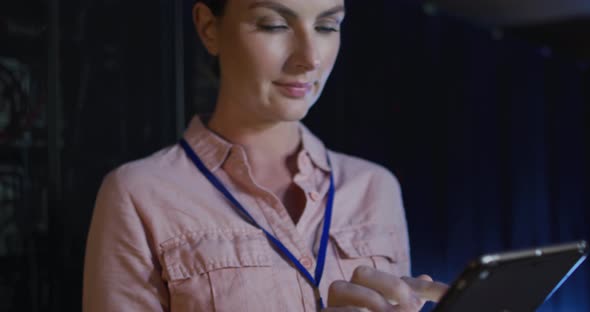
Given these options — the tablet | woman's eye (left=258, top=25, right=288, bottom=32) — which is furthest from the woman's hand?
woman's eye (left=258, top=25, right=288, bottom=32)

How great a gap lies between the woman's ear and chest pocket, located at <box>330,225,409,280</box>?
43 centimetres

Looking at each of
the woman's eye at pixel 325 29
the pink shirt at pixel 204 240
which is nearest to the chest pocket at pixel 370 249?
the pink shirt at pixel 204 240

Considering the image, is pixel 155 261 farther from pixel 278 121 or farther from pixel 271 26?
pixel 271 26

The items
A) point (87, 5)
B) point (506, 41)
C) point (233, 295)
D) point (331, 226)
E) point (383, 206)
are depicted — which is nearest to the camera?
point (233, 295)

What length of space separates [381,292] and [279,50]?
48 centimetres

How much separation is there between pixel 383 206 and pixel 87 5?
835mm

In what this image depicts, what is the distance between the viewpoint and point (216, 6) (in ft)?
4.37

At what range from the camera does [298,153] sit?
57.2 inches

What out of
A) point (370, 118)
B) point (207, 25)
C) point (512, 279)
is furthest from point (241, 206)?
point (370, 118)

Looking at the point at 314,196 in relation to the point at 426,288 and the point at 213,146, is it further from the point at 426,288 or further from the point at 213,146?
the point at 426,288

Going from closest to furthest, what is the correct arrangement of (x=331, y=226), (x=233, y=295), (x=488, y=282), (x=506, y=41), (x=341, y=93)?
(x=488, y=282) < (x=233, y=295) < (x=331, y=226) < (x=341, y=93) < (x=506, y=41)

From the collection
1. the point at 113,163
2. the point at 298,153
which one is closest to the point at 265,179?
the point at 298,153

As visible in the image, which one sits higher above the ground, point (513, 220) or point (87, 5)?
point (87, 5)

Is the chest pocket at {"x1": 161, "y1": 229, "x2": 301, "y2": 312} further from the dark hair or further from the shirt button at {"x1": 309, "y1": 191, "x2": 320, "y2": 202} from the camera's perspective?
the dark hair
